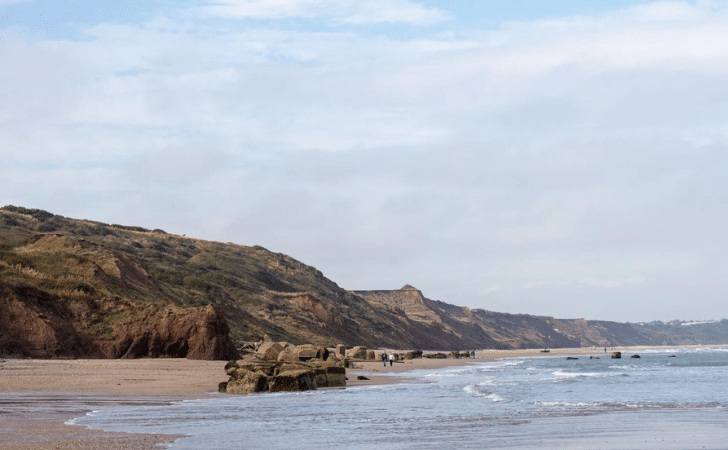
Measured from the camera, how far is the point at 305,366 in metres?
33.0

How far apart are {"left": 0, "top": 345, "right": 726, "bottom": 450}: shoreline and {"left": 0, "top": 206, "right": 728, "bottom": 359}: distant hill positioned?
297 cm

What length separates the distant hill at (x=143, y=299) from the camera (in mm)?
45438

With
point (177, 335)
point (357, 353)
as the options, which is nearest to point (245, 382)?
point (177, 335)

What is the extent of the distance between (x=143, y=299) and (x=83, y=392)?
32.6m

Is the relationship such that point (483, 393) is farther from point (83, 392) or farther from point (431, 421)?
point (83, 392)

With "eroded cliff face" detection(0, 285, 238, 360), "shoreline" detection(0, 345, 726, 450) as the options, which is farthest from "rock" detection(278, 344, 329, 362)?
"eroded cliff face" detection(0, 285, 238, 360)

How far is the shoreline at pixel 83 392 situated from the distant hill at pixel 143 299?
297 centimetres

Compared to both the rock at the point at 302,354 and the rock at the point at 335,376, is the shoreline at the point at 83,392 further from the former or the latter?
the rock at the point at 302,354

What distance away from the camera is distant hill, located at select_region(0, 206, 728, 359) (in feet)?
149

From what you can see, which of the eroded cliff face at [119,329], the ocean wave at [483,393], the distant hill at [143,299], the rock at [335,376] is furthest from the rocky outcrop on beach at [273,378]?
the distant hill at [143,299]

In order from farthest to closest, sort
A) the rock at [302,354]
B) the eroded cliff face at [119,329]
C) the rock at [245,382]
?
the eroded cliff face at [119,329]
the rock at [302,354]
the rock at [245,382]

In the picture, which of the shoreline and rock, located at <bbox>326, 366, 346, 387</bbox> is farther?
rock, located at <bbox>326, 366, 346, 387</bbox>

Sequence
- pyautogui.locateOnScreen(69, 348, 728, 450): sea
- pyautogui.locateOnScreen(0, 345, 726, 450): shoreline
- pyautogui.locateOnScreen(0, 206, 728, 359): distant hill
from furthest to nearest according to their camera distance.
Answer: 1. pyautogui.locateOnScreen(0, 206, 728, 359): distant hill
2. pyautogui.locateOnScreen(69, 348, 728, 450): sea
3. pyautogui.locateOnScreen(0, 345, 726, 450): shoreline

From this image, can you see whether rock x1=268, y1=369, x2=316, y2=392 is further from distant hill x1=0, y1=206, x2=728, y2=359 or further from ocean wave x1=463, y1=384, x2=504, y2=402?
distant hill x1=0, y1=206, x2=728, y2=359
